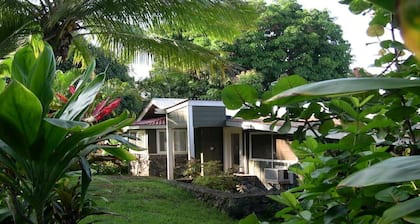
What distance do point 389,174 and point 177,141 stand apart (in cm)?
1862

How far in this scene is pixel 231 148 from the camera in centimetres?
1812

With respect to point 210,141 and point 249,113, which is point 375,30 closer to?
point 249,113

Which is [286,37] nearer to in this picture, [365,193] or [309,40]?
[309,40]

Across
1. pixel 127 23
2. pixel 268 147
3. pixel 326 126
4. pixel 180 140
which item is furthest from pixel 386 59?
pixel 180 140

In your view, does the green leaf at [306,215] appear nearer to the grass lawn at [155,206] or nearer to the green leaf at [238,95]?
the green leaf at [238,95]

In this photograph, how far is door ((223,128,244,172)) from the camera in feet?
58.4

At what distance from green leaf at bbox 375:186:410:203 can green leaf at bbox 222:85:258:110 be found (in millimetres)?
367

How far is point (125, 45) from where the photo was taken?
1026 cm

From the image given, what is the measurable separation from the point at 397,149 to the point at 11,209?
1552 mm

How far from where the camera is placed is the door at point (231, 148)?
17797 millimetres

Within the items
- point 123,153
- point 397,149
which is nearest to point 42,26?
point 123,153

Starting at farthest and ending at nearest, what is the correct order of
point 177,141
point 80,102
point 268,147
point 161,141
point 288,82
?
point 161,141, point 177,141, point 268,147, point 80,102, point 288,82

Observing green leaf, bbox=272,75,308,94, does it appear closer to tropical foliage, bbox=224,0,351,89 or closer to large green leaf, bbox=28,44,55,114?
large green leaf, bbox=28,44,55,114

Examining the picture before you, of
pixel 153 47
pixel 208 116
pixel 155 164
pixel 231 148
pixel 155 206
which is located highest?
pixel 153 47
